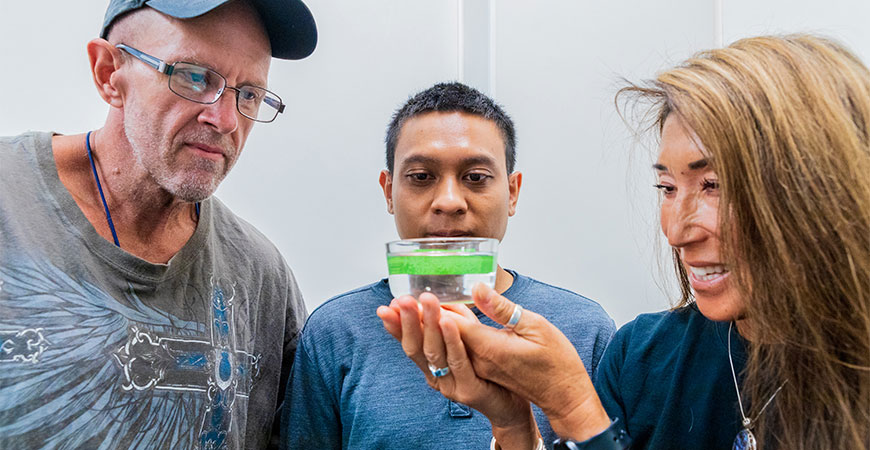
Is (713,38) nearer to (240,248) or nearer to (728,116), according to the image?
(728,116)

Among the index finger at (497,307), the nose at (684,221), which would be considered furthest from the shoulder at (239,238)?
the nose at (684,221)

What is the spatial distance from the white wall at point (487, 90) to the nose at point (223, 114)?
2.85 feet

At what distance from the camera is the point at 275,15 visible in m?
1.76

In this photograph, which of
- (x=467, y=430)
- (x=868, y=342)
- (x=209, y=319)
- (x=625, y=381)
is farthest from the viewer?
(x=209, y=319)

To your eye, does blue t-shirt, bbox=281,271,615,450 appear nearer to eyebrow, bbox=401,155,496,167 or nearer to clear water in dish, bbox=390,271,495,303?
eyebrow, bbox=401,155,496,167

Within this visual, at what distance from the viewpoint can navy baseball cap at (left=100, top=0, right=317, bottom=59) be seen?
1559 mm

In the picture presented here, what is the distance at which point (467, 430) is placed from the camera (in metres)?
1.60

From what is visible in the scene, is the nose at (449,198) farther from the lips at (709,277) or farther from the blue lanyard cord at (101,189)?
the blue lanyard cord at (101,189)

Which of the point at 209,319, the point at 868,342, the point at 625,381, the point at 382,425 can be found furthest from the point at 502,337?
the point at 209,319

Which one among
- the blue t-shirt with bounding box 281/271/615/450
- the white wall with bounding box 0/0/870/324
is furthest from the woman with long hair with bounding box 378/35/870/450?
the white wall with bounding box 0/0/870/324

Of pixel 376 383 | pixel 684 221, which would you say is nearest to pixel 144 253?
pixel 376 383

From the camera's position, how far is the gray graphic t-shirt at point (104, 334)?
55.0 inches

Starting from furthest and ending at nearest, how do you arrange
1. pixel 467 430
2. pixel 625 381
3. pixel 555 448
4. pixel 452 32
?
pixel 452 32 → pixel 467 430 → pixel 625 381 → pixel 555 448

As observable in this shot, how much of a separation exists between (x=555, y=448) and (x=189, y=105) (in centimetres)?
120
